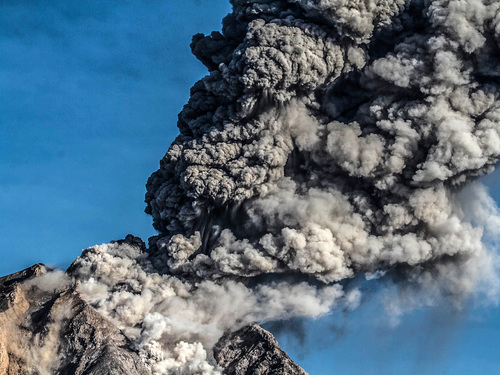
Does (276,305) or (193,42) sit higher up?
(193,42)

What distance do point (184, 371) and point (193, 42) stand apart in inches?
663

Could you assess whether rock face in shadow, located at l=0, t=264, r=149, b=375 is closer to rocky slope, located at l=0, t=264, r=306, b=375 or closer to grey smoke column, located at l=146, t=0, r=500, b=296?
rocky slope, located at l=0, t=264, r=306, b=375

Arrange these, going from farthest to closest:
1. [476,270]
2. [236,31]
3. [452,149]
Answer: [236,31] < [476,270] < [452,149]

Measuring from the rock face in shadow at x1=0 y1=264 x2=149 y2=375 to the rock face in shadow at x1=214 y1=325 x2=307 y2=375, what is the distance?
177 inches

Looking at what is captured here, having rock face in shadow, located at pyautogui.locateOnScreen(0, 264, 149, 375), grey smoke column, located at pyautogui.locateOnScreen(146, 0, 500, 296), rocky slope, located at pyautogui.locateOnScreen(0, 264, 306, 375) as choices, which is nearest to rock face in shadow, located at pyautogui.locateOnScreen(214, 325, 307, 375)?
rocky slope, located at pyautogui.locateOnScreen(0, 264, 306, 375)

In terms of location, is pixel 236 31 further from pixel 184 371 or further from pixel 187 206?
pixel 184 371

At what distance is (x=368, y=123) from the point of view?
38.3m

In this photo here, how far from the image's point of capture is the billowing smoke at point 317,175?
3644 cm

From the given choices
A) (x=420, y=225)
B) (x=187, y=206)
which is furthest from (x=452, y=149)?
(x=187, y=206)

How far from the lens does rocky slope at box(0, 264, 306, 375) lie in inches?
1515

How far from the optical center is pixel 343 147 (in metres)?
37.2

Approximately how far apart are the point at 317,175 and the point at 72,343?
14070 mm

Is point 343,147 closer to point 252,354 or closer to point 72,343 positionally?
point 252,354

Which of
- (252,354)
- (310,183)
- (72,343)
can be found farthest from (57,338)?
(310,183)
